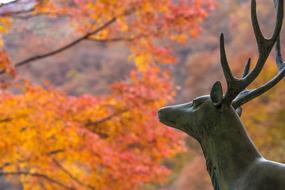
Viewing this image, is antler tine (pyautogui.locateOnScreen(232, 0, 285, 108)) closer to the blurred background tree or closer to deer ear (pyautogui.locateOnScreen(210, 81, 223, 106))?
deer ear (pyautogui.locateOnScreen(210, 81, 223, 106))

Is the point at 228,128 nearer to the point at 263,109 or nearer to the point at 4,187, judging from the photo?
the point at 263,109

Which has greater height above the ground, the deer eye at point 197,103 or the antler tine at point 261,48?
the antler tine at point 261,48

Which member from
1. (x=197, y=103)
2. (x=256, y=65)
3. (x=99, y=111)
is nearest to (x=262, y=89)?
(x=256, y=65)

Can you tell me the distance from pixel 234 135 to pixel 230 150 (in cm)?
4

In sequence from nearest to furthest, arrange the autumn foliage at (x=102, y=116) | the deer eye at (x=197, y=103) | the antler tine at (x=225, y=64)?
1. the antler tine at (x=225, y=64)
2. the deer eye at (x=197, y=103)
3. the autumn foliage at (x=102, y=116)

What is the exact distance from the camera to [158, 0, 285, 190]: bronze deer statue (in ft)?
4.41

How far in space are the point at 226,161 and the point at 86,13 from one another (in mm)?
2733

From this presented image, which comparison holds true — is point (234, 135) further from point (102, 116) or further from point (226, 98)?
point (102, 116)

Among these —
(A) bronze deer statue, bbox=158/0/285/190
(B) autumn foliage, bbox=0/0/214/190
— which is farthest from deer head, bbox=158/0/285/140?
(B) autumn foliage, bbox=0/0/214/190

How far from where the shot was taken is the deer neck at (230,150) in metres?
1.39

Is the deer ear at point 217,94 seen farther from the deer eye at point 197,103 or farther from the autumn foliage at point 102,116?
the autumn foliage at point 102,116

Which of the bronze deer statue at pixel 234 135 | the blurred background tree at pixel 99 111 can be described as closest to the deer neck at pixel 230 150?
the bronze deer statue at pixel 234 135

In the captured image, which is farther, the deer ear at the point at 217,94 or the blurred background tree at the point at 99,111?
the blurred background tree at the point at 99,111

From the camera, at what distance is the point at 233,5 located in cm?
1413
